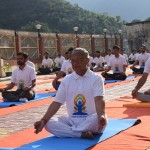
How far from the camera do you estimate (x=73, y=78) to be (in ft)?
15.5

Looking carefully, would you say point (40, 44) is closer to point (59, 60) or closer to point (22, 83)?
point (59, 60)

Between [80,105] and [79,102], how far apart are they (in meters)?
0.04

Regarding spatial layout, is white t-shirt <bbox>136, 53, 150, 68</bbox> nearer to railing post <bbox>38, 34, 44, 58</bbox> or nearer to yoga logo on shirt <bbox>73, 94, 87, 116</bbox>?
railing post <bbox>38, 34, 44, 58</bbox>

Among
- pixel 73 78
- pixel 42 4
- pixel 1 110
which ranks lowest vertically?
pixel 1 110

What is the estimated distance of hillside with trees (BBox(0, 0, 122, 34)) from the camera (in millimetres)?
52625

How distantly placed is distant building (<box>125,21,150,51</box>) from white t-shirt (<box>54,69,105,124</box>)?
30375mm

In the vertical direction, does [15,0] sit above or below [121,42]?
above

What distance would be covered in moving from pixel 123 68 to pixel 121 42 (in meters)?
26.1

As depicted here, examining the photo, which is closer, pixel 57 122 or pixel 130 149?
pixel 130 149

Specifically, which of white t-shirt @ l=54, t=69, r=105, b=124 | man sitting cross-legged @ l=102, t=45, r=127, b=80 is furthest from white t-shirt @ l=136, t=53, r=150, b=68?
white t-shirt @ l=54, t=69, r=105, b=124

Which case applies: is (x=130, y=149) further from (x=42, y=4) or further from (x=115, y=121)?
(x=42, y=4)

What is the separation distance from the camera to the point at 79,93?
184 inches

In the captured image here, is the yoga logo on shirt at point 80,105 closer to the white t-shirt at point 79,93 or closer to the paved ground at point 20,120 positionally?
the white t-shirt at point 79,93

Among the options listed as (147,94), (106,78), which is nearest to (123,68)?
(106,78)
